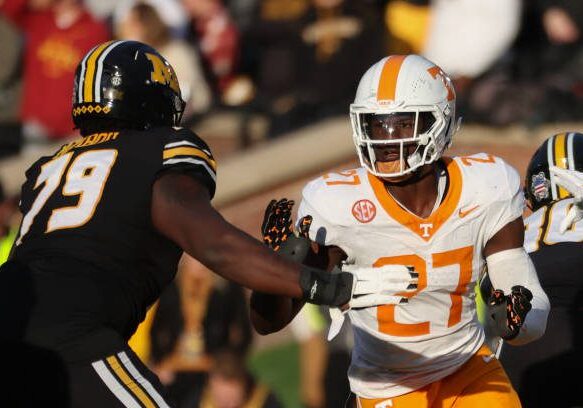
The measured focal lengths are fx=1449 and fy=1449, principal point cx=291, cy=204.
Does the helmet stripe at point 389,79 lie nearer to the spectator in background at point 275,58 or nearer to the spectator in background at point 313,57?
the spectator in background at point 313,57

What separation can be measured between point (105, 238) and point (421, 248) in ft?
4.33

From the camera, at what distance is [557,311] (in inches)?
235

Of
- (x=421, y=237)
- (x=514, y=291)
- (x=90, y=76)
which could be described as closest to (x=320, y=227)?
(x=421, y=237)

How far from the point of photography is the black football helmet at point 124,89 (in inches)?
191

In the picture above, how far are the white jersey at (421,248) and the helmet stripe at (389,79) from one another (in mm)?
316

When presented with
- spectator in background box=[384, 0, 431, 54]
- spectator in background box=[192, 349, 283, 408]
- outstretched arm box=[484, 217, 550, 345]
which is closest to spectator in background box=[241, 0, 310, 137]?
spectator in background box=[384, 0, 431, 54]

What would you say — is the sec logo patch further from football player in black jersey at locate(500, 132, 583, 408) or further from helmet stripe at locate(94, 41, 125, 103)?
helmet stripe at locate(94, 41, 125, 103)

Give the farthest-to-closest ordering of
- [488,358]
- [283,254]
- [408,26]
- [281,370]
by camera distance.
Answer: [408,26]
[281,370]
[488,358]
[283,254]

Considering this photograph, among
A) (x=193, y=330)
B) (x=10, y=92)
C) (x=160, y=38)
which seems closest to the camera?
(x=193, y=330)

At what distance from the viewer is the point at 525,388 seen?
6047 mm

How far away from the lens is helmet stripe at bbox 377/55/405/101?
540 centimetres

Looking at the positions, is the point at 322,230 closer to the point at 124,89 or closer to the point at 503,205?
the point at 503,205

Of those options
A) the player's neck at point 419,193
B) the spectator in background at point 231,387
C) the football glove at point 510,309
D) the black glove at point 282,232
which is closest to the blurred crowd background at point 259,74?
the spectator in background at point 231,387

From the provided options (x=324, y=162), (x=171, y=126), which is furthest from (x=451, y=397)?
(x=324, y=162)
